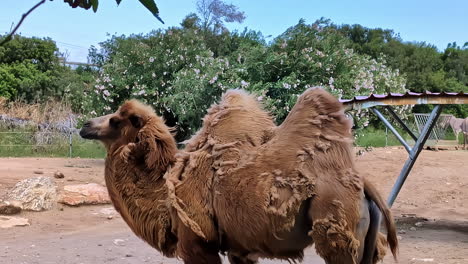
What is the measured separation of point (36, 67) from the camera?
3488 cm

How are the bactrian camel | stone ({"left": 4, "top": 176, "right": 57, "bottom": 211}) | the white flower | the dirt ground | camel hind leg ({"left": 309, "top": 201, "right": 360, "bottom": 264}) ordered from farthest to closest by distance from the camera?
the white flower → stone ({"left": 4, "top": 176, "right": 57, "bottom": 211}) → the dirt ground → the bactrian camel → camel hind leg ({"left": 309, "top": 201, "right": 360, "bottom": 264})

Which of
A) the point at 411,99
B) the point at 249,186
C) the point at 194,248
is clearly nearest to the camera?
the point at 249,186

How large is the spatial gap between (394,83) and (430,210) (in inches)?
308

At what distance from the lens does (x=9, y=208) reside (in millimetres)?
9547

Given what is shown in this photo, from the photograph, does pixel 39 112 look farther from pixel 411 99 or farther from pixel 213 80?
pixel 411 99

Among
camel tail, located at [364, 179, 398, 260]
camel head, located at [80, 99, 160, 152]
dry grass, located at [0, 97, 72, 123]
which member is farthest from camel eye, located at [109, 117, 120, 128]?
dry grass, located at [0, 97, 72, 123]

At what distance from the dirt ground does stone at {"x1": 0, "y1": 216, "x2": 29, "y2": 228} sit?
133mm

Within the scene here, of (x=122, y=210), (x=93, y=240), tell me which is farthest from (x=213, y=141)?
(x=93, y=240)

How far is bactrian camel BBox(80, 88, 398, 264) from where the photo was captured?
11.7ft

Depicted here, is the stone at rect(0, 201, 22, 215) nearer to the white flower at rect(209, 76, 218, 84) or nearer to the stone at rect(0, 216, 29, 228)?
the stone at rect(0, 216, 29, 228)

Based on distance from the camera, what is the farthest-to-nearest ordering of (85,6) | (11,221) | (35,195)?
(35,195) < (11,221) < (85,6)

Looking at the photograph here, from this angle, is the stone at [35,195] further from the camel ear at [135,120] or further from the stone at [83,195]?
the camel ear at [135,120]

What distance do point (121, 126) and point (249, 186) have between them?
4.86ft

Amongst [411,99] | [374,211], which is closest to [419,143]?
[411,99]
